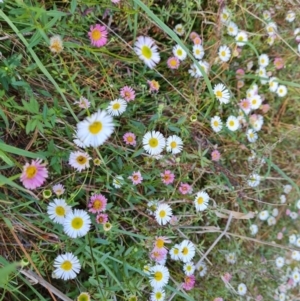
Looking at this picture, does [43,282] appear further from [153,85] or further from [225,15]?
[225,15]

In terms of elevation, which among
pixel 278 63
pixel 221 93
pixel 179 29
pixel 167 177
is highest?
pixel 278 63

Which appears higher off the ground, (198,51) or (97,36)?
(198,51)

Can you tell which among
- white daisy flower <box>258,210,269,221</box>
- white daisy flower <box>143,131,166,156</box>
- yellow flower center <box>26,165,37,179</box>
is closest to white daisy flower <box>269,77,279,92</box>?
white daisy flower <box>258,210,269,221</box>

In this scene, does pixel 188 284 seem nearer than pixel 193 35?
Yes

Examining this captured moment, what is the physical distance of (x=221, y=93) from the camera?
1419 millimetres

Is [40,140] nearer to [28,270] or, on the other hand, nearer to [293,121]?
[28,270]

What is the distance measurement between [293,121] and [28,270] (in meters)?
1.13

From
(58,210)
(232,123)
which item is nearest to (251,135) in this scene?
(232,123)

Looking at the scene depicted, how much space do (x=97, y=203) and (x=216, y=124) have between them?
497mm

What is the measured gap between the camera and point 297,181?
1680mm

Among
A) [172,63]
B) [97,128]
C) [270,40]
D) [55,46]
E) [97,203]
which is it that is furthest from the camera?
[270,40]

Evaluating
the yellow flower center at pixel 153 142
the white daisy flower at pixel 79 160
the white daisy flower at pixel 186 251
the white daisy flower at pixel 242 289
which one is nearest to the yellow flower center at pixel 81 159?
the white daisy flower at pixel 79 160

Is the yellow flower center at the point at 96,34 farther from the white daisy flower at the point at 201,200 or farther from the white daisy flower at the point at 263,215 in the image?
the white daisy flower at the point at 263,215

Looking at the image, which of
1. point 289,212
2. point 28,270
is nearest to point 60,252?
point 28,270
